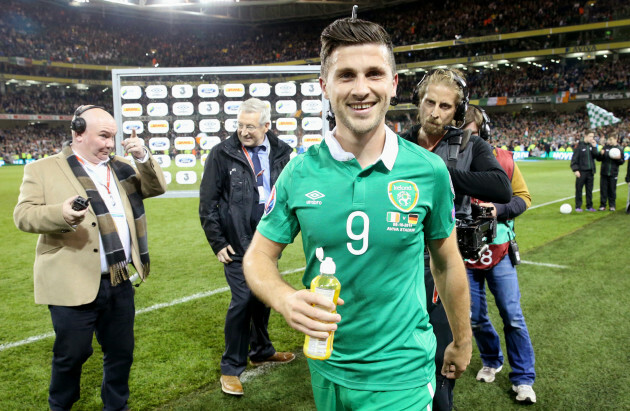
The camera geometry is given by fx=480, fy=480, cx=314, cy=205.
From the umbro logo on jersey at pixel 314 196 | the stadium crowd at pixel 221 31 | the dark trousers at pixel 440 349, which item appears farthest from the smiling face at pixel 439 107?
the stadium crowd at pixel 221 31

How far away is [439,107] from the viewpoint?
110 inches

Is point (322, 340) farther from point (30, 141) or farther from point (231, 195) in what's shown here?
point (30, 141)

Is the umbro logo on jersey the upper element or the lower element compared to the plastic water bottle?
upper

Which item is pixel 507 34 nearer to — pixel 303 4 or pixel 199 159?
pixel 303 4

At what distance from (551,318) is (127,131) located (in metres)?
6.53

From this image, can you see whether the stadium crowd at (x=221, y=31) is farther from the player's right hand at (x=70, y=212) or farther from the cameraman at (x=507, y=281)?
the player's right hand at (x=70, y=212)

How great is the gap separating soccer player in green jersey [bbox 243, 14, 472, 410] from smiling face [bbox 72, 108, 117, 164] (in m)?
1.91

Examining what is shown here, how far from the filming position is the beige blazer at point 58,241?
3.01 metres

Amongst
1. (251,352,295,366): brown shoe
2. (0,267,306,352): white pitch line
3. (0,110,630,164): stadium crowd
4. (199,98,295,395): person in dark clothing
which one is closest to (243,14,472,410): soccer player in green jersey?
(199,98,295,395): person in dark clothing

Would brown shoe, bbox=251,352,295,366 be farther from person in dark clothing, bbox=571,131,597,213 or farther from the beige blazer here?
person in dark clothing, bbox=571,131,597,213

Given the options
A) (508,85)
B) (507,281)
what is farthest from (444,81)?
(508,85)

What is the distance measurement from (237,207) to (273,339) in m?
1.71

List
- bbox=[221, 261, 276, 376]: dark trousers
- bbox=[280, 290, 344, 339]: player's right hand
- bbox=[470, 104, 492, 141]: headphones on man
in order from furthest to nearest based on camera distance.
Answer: bbox=[221, 261, 276, 376]: dark trousers, bbox=[470, 104, 492, 141]: headphones on man, bbox=[280, 290, 344, 339]: player's right hand

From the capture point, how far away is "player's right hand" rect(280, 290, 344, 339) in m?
1.37
